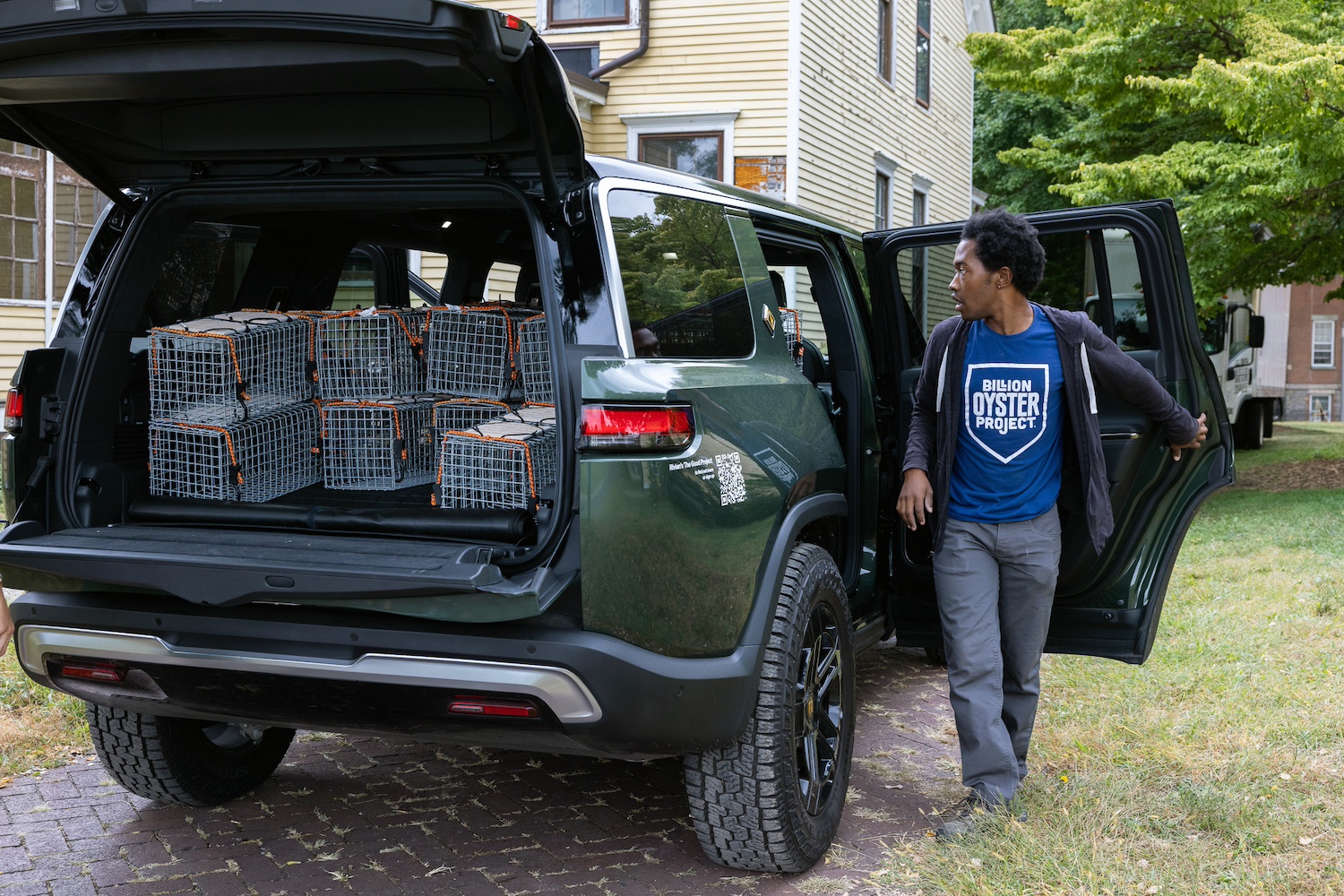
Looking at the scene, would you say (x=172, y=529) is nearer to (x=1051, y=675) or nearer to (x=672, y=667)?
(x=672, y=667)

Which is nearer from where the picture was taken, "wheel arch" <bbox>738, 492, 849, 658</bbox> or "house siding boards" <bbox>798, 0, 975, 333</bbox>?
"wheel arch" <bbox>738, 492, 849, 658</bbox>

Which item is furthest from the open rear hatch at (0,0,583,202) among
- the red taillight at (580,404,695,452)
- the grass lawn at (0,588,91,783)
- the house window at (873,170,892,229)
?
the house window at (873,170,892,229)

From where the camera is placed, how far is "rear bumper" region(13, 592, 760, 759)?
2.91 meters

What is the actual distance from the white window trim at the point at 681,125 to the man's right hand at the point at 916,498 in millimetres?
10531

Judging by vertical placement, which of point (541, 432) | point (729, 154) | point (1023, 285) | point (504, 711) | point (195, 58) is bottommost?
point (504, 711)

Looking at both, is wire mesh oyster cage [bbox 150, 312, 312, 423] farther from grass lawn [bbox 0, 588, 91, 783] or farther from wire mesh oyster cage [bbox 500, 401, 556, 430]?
grass lawn [bbox 0, 588, 91, 783]

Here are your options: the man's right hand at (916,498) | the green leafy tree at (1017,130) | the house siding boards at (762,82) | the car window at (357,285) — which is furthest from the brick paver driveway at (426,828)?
the green leafy tree at (1017,130)

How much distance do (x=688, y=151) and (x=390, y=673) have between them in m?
12.4

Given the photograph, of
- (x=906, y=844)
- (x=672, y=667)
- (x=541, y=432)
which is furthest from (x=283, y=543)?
(x=906, y=844)

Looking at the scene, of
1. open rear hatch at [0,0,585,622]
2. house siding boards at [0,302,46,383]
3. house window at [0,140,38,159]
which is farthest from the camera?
house window at [0,140,38,159]

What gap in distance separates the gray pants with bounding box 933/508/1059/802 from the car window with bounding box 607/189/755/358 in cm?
98

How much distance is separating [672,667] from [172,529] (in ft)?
5.10

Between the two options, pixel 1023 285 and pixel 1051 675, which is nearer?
pixel 1023 285

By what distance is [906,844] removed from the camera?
382cm
